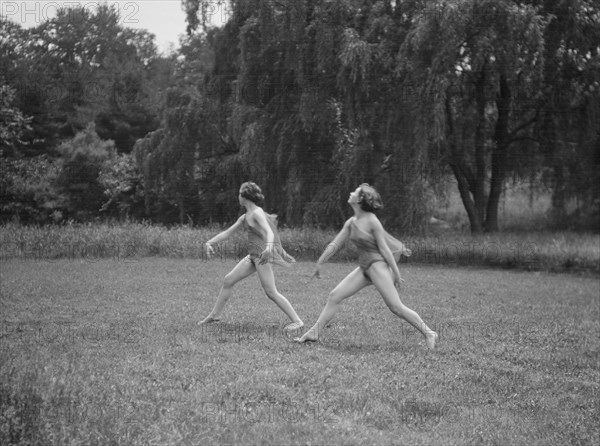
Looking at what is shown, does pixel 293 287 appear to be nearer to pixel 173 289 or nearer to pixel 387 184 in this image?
pixel 173 289

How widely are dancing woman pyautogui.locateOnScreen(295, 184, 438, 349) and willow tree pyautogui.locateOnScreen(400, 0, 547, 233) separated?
1545cm

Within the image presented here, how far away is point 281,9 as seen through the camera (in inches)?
1139

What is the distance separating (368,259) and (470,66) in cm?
1874

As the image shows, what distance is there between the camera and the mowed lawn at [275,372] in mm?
5914

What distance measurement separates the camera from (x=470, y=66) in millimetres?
26203

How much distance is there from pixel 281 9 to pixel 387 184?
861cm

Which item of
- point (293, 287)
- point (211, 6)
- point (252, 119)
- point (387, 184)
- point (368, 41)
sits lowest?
point (293, 287)

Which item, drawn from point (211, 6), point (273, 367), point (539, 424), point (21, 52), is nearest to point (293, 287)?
point (273, 367)

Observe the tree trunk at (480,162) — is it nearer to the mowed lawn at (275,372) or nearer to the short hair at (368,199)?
the mowed lawn at (275,372)

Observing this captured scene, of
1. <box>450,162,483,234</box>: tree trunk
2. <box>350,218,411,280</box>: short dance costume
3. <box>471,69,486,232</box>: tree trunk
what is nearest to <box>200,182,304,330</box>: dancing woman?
<box>350,218,411,280</box>: short dance costume

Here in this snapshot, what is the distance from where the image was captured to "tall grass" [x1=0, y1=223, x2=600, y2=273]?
20.7 m

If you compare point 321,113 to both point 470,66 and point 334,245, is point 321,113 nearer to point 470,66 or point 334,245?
point 470,66

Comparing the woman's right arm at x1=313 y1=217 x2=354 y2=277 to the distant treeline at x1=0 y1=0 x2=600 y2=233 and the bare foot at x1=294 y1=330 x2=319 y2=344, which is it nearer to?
the bare foot at x1=294 y1=330 x2=319 y2=344

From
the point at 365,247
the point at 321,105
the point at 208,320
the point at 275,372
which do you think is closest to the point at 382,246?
the point at 365,247
